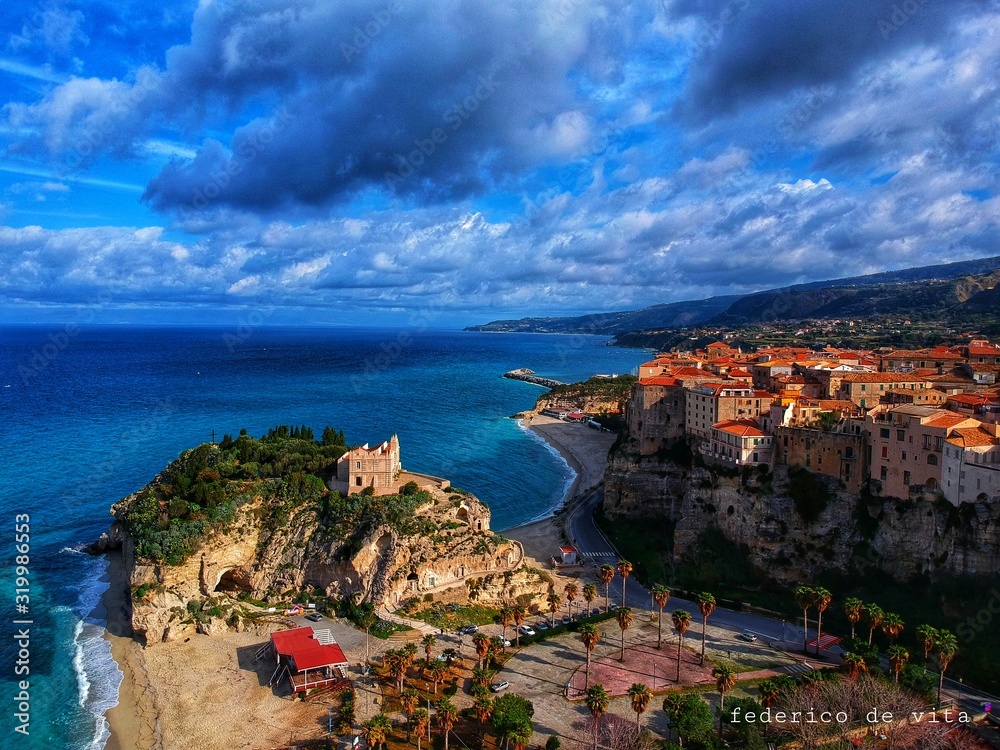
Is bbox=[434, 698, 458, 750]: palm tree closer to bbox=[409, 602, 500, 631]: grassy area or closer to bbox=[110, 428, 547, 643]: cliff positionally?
bbox=[409, 602, 500, 631]: grassy area

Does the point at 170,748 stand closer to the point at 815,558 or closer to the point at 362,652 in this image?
the point at 362,652

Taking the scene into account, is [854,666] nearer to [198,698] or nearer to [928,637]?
[928,637]

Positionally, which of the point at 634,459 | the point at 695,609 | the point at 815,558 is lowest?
the point at 695,609

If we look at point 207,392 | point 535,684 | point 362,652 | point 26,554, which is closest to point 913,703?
point 535,684

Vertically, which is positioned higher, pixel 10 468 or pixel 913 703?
pixel 10 468

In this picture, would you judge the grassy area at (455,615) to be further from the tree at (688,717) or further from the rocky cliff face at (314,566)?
the tree at (688,717)

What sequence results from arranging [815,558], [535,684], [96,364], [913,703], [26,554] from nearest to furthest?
[913,703] < [535,684] < [815,558] < [26,554] < [96,364]

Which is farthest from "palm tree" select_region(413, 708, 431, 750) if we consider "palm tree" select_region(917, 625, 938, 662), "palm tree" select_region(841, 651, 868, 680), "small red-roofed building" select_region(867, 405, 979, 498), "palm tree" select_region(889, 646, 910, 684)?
"small red-roofed building" select_region(867, 405, 979, 498)

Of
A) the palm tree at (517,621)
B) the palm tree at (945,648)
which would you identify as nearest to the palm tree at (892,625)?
the palm tree at (945,648)
